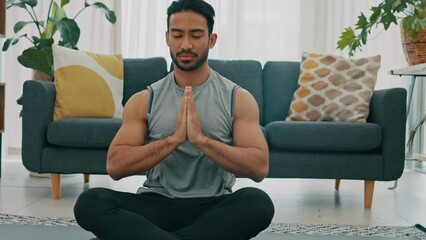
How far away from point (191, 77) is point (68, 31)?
224 centimetres

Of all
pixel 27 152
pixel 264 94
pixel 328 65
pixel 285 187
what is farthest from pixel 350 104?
pixel 27 152

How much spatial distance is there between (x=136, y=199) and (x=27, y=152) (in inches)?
56.4

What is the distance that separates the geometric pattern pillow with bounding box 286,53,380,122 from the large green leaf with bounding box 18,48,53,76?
5.11 ft

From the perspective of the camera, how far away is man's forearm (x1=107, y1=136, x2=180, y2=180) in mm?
1661

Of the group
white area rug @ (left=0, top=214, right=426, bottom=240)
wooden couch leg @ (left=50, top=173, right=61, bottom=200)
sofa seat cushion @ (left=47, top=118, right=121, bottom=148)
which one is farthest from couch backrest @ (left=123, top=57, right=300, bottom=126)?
white area rug @ (left=0, top=214, right=426, bottom=240)

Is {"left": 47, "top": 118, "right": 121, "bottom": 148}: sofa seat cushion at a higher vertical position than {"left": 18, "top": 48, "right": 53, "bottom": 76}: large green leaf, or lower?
lower

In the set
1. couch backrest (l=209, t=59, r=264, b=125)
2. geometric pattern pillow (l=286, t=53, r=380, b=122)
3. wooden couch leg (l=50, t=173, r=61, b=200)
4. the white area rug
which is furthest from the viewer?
couch backrest (l=209, t=59, r=264, b=125)

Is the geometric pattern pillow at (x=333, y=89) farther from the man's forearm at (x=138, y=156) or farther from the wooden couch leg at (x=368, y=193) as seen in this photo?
the man's forearm at (x=138, y=156)

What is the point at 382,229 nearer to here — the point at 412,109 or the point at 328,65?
the point at 328,65

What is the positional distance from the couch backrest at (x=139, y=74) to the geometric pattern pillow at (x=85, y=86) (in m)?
0.08

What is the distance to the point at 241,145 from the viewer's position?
69.6 inches

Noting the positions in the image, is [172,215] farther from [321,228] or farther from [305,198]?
[305,198]

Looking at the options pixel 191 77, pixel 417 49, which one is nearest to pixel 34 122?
pixel 191 77

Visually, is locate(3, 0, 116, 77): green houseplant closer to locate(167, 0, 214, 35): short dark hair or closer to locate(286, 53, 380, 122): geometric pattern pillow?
locate(286, 53, 380, 122): geometric pattern pillow
